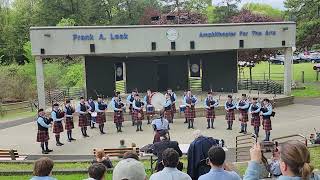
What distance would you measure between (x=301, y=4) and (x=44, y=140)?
2668 centimetres

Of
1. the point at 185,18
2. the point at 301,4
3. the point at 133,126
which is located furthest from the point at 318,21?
the point at 133,126

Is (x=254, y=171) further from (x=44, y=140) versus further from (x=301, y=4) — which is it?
(x=301, y=4)

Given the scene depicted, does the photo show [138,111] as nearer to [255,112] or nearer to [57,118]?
[57,118]

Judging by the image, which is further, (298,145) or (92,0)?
(92,0)

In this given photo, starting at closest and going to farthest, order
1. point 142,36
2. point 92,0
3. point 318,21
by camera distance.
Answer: point 142,36, point 318,21, point 92,0

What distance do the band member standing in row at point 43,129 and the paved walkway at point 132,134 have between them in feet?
1.12

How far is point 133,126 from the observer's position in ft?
65.8

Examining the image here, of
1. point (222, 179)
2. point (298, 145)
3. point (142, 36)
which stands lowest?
point (222, 179)

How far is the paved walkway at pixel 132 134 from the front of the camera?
16500 mm

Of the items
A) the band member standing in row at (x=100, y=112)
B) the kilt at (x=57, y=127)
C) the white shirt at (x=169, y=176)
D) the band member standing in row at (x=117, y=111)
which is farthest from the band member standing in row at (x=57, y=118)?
the white shirt at (x=169, y=176)

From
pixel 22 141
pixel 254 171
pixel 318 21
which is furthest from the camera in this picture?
pixel 318 21

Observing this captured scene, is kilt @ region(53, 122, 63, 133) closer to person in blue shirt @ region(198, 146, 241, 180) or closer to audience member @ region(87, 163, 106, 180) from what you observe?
audience member @ region(87, 163, 106, 180)

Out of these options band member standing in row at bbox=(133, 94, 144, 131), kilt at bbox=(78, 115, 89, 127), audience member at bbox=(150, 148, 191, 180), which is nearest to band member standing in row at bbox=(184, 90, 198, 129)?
band member standing in row at bbox=(133, 94, 144, 131)

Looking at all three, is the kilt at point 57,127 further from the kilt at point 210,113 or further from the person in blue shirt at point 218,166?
the person in blue shirt at point 218,166
